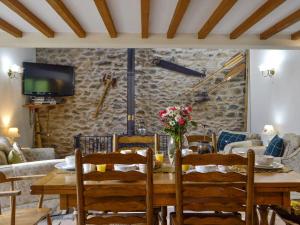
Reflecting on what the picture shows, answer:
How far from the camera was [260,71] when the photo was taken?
714 cm

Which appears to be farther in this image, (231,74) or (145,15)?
(231,74)

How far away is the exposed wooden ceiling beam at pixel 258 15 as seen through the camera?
3.23 metres

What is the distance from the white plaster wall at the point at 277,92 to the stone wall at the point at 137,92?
0.54m

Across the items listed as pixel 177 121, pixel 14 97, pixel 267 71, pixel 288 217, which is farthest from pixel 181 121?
pixel 14 97

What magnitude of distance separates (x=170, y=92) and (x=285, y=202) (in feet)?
20.0

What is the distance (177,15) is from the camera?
358cm

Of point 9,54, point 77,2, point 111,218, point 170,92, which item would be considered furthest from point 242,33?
point 9,54

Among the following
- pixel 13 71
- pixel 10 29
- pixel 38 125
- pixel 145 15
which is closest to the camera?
pixel 145 15

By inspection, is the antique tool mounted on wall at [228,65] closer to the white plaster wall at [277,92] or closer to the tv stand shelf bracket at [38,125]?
the white plaster wall at [277,92]

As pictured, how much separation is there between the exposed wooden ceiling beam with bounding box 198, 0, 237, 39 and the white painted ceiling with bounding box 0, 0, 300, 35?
5cm

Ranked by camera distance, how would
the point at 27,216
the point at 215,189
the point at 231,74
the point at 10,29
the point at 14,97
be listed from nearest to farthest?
the point at 215,189
the point at 27,216
the point at 10,29
the point at 14,97
the point at 231,74

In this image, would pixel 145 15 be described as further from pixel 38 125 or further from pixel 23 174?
pixel 38 125

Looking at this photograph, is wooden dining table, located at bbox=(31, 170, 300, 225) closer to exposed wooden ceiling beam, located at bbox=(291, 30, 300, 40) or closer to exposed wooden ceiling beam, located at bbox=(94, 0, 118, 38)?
exposed wooden ceiling beam, located at bbox=(94, 0, 118, 38)

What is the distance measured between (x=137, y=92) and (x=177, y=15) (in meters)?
4.60
